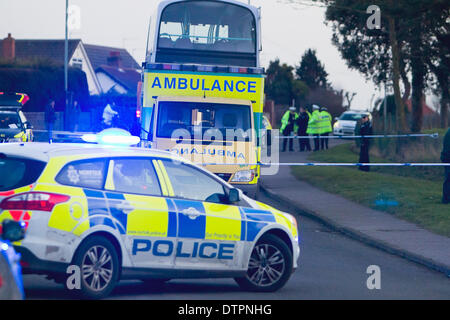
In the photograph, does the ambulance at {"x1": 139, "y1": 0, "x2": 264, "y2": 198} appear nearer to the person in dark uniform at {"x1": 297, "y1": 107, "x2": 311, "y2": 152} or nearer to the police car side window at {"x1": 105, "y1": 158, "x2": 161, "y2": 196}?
the police car side window at {"x1": 105, "y1": 158, "x2": 161, "y2": 196}

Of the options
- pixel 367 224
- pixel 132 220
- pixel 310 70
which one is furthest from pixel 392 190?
pixel 310 70

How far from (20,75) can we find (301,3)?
2348 cm

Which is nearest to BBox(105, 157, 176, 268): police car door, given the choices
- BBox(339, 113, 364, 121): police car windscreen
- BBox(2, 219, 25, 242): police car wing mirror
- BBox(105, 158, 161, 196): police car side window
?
BBox(105, 158, 161, 196): police car side window

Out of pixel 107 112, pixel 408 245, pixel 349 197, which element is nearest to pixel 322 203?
pixel 349 197

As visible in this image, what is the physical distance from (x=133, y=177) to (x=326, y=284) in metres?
2.82

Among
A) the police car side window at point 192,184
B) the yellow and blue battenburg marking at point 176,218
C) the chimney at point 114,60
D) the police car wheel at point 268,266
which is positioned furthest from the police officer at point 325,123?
the chimney at point 114,60

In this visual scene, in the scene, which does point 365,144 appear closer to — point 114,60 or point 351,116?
point 351,116

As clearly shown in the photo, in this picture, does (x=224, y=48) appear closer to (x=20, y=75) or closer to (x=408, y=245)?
(x=408, y=245)

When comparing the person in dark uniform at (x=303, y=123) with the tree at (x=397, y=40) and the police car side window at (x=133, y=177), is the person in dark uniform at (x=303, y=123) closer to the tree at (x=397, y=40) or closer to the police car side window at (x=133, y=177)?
the tree at (x=397, y=40)

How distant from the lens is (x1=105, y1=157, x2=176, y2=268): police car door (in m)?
9.25

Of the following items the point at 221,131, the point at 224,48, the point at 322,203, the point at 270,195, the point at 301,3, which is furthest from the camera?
the point at 301,3

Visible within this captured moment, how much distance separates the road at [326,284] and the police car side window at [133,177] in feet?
3.43

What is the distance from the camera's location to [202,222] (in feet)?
32.1

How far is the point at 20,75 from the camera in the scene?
161 feet
